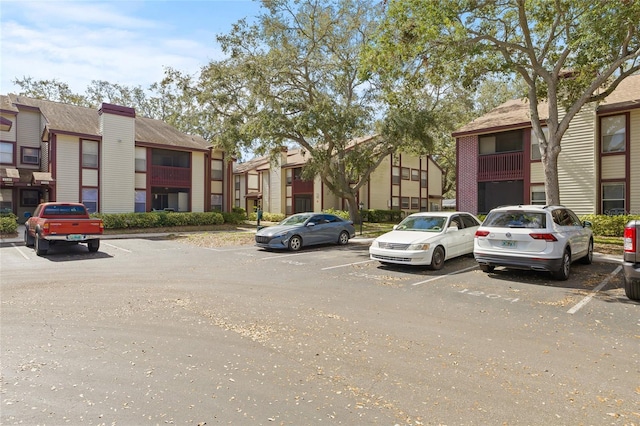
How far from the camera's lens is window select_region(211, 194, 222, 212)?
100 ft

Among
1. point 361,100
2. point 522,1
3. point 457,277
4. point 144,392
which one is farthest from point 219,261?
point 361,100

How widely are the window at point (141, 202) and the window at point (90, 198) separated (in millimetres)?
2507

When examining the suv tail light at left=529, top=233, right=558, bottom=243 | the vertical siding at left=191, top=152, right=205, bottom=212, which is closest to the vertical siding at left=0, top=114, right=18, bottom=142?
the vertical siding at left=191, top=152, right=205, bottom=212

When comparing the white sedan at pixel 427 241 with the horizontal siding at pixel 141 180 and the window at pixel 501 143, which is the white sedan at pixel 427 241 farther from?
the horizontal siding at pixel 141 180

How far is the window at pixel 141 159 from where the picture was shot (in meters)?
26.6

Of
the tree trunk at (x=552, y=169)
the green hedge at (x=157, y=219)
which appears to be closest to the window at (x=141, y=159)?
the green hedge at (x=157, y=219)

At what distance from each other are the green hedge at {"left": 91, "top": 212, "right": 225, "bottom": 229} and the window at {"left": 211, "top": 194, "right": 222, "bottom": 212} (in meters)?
2.39

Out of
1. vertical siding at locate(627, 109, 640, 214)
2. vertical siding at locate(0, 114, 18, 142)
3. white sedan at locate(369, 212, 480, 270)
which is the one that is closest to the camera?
white sedan at locate(369, 212, 480, 270)

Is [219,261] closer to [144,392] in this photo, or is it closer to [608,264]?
[144,392]

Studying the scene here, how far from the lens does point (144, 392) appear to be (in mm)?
3658

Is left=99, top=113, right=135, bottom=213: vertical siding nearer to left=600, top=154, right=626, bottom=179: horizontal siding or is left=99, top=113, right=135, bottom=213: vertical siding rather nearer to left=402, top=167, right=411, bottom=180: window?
left=402, top=167, right=411, bottom=180: window

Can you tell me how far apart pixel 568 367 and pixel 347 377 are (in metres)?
2.48

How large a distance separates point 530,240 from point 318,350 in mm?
6294

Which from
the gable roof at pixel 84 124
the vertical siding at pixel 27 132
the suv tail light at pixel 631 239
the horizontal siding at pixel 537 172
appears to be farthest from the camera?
the vertical siding at pixel 27 132
